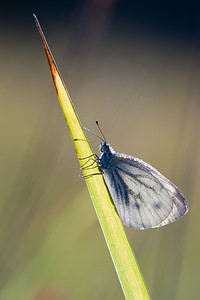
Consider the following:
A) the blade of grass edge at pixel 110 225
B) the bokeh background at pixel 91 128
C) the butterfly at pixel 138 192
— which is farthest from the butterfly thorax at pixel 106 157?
the bokeh background at pixel 91 128

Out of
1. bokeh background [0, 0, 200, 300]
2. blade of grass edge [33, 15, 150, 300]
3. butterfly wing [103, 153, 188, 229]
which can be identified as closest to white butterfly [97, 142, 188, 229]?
butterfly wing [103, 153, 188, 229]

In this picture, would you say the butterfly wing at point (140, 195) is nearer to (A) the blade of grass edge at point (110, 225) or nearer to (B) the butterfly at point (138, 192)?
(B) the butterfly at point (138, 192)

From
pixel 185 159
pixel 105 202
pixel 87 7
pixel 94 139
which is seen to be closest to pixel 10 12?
pixel 87 7

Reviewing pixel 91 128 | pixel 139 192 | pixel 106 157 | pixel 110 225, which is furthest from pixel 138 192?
pixel 91 128

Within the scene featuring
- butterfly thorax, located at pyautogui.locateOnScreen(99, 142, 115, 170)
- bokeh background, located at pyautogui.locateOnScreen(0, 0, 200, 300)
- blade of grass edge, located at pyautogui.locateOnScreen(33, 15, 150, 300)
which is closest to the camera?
blade of grass edge, located at pyautogui.locateOnScreen(33, 15, 150, 300)

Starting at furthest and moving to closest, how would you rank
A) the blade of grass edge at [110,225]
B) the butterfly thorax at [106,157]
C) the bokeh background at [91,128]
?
1. the bokeh background at [91,128]
2. the butterfly thorax at [106,157]
3. the blade of grass edge at [110,225]

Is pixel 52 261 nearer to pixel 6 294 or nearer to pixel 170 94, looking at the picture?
pixel 6 294

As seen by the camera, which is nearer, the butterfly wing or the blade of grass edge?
the blade of grass edge

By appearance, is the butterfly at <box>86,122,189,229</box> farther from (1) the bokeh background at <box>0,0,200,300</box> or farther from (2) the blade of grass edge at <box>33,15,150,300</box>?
(1) the bokeh background at <box>0,0,200,300</box>
